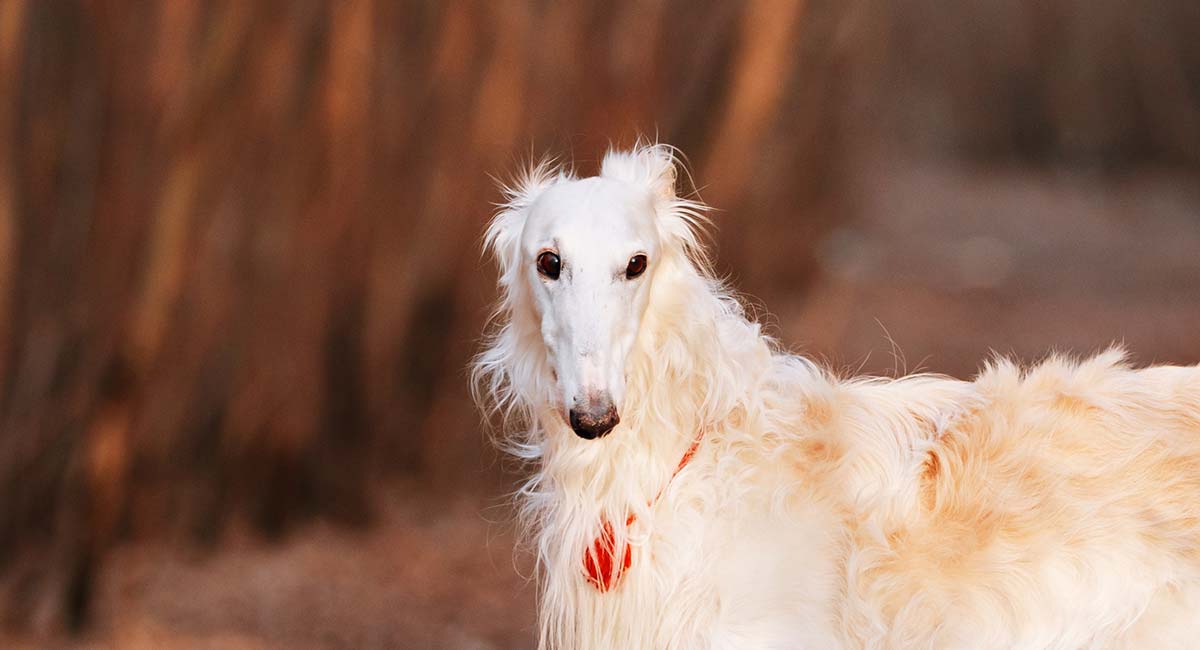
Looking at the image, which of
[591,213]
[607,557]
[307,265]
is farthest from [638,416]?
[307,265]

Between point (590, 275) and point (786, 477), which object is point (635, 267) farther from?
point (786, 477)

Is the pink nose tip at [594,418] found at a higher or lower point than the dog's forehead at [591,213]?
lower

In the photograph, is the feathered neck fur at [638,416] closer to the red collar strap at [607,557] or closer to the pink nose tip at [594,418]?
the red collar strap at [607,557]

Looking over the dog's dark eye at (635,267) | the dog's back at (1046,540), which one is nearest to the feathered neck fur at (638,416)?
the dog's dark eye at (635,267)

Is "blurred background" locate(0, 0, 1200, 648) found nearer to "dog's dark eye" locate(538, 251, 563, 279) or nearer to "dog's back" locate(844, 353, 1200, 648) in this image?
"dog's back" locate(844, 353, 1200, 648)

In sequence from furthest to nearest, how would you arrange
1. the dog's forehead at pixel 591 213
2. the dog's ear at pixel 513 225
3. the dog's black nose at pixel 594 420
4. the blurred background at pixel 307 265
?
the blurred background at pixel 307 265
the dog's ear at pixel 513 225
the dog's forehead at pixel 591 213
the dog's black nose at pixel 594 420

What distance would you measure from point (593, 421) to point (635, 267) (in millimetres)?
340

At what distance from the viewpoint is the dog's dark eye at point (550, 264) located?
8.97 ft

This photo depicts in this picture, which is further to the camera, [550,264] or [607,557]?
[607,557]

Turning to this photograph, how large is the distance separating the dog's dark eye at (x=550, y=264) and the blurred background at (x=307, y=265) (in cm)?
199

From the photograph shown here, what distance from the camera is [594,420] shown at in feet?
8.46

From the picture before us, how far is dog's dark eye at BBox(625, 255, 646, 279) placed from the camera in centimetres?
272

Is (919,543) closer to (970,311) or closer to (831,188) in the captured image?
(831,188)

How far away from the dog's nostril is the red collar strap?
0.35m
